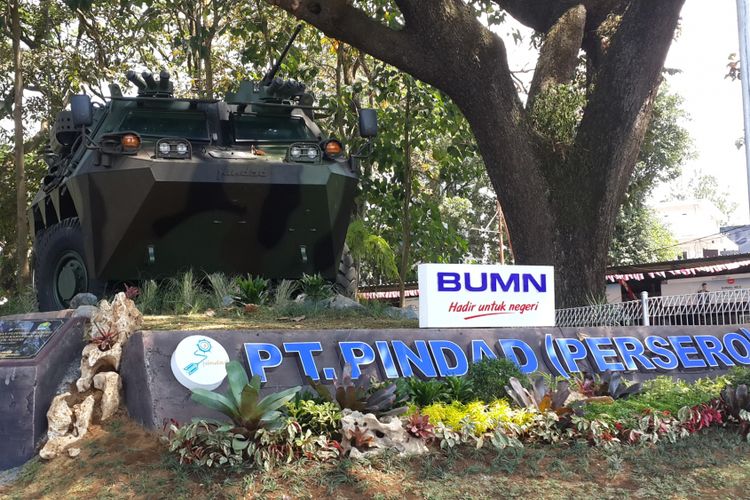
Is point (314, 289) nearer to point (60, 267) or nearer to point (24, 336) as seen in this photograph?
point (60, 267)

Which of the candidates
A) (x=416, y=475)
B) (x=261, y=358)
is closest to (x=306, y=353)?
(x=261, y=358)

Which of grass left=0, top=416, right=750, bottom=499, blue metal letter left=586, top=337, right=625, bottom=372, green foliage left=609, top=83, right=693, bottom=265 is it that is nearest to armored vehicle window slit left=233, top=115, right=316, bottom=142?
blue metal letter left=586, top=337, right=625, bottom=372

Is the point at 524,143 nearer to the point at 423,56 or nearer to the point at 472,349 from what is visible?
the point at 423,56

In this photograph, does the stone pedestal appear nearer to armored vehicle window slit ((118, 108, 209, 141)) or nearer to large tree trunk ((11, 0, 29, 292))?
armored vehicle window slit ((118, 108, 209, 141))

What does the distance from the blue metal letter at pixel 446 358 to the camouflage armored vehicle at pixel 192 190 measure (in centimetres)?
286

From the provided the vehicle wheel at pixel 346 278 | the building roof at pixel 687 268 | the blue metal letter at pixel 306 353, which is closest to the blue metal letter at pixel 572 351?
the blue metal letter at pixel 306 353

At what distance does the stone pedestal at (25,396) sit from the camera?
648 centimetres

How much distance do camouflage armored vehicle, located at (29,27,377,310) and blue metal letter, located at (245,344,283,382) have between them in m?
2.98

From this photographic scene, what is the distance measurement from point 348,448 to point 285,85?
6285 millimetres

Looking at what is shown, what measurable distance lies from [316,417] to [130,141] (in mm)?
4625

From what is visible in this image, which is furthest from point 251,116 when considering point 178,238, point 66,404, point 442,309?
point 66,404

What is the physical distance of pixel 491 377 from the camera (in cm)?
710

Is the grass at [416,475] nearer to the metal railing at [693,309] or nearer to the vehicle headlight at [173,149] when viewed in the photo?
the vehicle headlight at [173,149]

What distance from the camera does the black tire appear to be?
Result: 33.9ft
